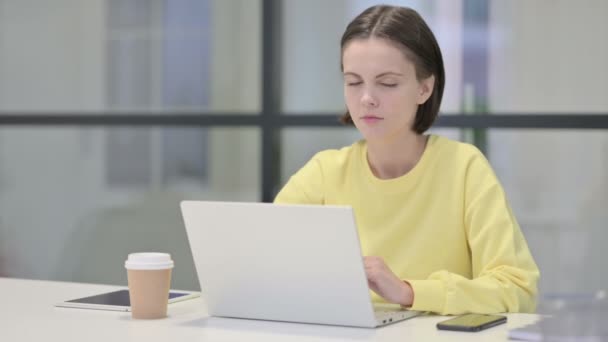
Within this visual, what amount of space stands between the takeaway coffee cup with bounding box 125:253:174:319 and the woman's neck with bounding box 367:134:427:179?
0.60 m

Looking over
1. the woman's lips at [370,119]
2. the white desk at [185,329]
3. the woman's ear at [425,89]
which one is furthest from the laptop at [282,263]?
the woman's ear at [425,89]

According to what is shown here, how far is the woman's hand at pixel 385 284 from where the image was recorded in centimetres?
169

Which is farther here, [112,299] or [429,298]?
[112,299]

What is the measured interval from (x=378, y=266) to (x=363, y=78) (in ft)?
1.41

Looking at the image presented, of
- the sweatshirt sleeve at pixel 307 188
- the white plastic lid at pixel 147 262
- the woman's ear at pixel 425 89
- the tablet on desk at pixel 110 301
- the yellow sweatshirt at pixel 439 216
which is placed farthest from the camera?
the sweatshirt sleeve at pixel 307 188

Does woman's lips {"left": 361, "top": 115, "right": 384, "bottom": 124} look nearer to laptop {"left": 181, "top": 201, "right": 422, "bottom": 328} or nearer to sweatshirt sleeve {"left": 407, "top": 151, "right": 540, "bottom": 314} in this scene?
sweatshirt sleeve {"left": 407, "top": 151, "right": 540, "bottom": 314}

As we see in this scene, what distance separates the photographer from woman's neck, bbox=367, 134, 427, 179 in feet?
6.91

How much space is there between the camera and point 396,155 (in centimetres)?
211

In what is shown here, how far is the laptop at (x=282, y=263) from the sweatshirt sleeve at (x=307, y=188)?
1.74 feet

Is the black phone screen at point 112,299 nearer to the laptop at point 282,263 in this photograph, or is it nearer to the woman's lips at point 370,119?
the laptop at point 282,263

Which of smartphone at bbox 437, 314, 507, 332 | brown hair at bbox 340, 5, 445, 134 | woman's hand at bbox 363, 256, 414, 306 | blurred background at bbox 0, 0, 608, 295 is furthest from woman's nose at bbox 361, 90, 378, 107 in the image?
blurred background at bbox 0, 0, 608, 295

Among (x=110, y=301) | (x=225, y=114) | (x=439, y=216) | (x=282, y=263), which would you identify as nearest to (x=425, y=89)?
(x=439, y=216)

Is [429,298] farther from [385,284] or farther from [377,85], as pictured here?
[377,85]

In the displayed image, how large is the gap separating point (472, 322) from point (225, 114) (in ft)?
7.50
